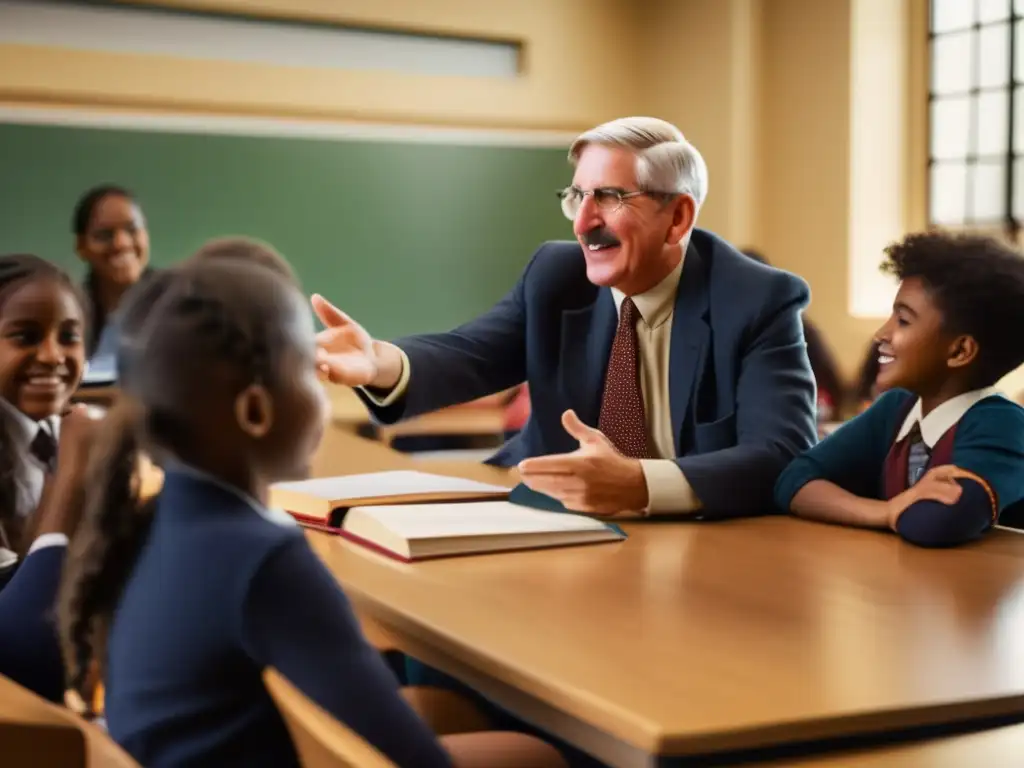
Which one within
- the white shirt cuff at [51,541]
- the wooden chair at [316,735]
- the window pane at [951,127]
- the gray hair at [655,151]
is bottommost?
the wooden chair at [316,735]

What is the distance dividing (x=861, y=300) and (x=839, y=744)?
5158 millimetres

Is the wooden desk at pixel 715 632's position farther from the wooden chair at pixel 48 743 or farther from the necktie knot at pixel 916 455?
the wooden chair at pixel 48 743

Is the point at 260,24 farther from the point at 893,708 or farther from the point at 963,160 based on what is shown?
the point at 893,708

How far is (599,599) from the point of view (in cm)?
139

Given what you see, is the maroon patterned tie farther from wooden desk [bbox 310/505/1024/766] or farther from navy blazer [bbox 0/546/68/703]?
navy blazer [bbox 0/546/68/703]

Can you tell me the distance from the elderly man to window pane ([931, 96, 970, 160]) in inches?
160

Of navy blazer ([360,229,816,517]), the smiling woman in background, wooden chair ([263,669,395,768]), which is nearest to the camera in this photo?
wooden chair ([263,669,395,768])

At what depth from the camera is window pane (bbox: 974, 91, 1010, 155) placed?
5648 mm

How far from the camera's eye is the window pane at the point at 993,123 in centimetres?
565

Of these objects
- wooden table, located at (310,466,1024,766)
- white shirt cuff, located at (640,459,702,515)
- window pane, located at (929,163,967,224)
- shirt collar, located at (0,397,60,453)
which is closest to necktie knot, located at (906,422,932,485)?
wooden table, located at (310,466,1024,766)

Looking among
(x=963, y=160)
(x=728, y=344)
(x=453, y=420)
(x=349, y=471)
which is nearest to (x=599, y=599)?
(x=728, y=344)

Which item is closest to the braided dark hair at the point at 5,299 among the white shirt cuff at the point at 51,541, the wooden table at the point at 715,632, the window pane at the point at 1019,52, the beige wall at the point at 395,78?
the white shirt cuff at the point at 51,541

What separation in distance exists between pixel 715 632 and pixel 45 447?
107cm

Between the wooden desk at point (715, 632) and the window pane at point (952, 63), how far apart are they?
464cm
